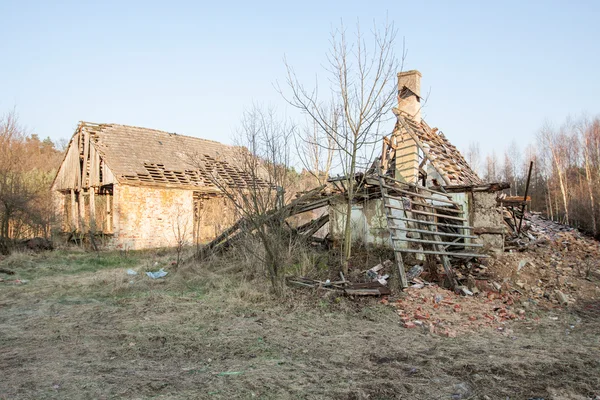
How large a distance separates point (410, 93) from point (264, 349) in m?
10.6

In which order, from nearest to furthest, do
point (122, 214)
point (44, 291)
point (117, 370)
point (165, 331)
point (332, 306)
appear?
point (117, 370) → point (165, 331) → point (332, 306) → point (44, 291) → point (122, 214)

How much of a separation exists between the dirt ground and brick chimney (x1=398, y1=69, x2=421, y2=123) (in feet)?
25.2

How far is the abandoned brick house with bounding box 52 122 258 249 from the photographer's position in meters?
17.8

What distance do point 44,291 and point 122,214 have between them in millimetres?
8643

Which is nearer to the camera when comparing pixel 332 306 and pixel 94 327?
pixel 94 327

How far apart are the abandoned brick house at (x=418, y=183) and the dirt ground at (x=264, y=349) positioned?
9.75ft

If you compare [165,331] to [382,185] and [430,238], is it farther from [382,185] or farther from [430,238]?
[430,238]

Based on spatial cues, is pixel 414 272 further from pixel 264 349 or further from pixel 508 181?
pixel 508 181

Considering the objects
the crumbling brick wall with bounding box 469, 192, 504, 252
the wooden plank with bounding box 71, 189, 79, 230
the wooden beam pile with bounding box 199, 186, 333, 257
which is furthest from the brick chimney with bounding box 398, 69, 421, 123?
the wooden plank with bounding box 71, 189, 79, 230

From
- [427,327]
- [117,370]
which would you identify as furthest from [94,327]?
[427,327]

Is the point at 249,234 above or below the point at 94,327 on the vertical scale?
above

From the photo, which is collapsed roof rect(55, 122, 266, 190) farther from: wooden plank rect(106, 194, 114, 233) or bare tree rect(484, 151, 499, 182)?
bare tree rect(484, 151, 499, 182)

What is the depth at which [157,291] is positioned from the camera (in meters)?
9.24

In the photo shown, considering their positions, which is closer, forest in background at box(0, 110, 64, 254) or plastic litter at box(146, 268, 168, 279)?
plastic litter at box(146, 268, 168, 279)
